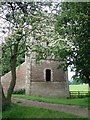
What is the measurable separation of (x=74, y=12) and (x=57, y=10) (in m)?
1.25

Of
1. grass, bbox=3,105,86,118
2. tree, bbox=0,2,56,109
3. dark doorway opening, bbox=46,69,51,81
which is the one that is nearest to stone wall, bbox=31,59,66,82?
dark doorway opening, bbox=46,69,51,81

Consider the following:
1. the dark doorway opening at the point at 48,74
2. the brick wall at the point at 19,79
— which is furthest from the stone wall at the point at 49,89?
the brick wall at the point at 19,79

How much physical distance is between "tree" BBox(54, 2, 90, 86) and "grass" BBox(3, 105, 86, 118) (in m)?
4.39

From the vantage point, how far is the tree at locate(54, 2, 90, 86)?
62.4 feet

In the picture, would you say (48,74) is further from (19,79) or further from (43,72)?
(19,79)

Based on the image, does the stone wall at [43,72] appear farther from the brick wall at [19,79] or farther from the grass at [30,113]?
the grass at [30,113]

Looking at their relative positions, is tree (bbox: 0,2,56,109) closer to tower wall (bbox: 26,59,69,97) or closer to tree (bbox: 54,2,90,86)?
tree (bbox: 54,2,90,86)

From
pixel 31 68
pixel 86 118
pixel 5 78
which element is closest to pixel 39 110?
pixel 86 118

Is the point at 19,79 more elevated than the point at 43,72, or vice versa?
the point at 43,72

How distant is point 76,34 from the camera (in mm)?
21469

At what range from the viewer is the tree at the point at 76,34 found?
1902 centimetres

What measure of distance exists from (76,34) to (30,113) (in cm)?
754

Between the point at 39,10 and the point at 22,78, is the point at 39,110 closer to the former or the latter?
the point at 39,10

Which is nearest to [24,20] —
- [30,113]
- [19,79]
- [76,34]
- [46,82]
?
[76,34]
